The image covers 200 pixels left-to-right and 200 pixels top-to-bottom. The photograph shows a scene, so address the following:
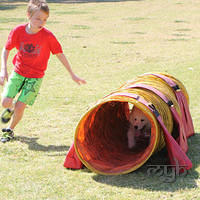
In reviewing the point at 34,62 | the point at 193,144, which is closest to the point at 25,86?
the point at 34,62

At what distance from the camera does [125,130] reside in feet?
20.1

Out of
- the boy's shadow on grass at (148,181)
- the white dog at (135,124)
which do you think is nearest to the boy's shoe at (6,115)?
the white dog at (135,124)

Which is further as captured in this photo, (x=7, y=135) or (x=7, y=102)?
(x=7, y=135)

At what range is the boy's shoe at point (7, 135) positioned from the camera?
5.89 metres

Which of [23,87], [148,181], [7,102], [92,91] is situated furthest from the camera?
[92,91]

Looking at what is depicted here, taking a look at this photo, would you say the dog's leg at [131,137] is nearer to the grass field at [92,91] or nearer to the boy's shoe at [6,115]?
the grass field at [92,91]

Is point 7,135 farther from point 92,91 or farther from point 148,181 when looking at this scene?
point 92,91

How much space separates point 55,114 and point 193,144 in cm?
242

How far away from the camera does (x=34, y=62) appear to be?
5.80 m

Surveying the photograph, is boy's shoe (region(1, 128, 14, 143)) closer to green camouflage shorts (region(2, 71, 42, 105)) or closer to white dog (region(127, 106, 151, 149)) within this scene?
green camouflage shorts (region(2, 71, 42, 105))

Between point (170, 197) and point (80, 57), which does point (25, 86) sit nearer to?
point (170, 197)

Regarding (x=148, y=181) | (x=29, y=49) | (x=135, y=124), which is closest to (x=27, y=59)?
(x=29, y=49)

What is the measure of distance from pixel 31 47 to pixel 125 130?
1656 millimetres

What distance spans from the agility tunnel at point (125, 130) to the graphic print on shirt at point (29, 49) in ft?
3.69
